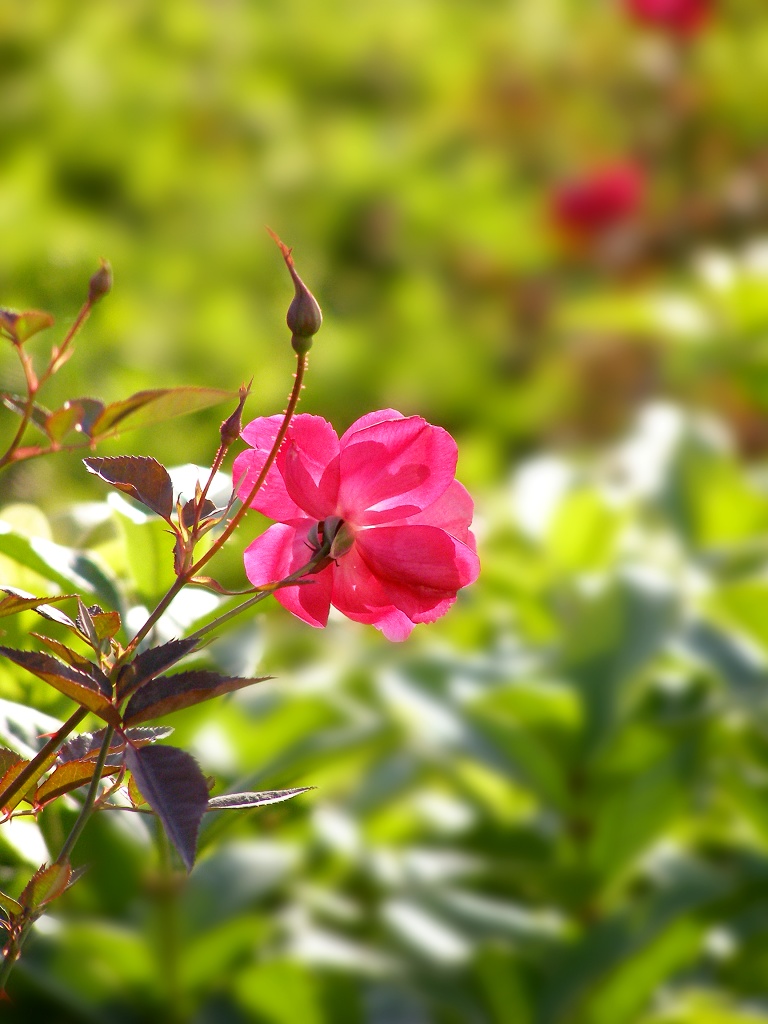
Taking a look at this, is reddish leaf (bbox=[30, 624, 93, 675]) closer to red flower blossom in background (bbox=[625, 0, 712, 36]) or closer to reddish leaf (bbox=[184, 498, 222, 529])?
reddish leaf (bbox=[184, 498, 222, 529])

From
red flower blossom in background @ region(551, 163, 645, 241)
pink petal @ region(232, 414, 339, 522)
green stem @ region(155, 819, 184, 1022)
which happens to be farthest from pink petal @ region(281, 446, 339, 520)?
red flower blossom in background @ region(551, 163, 645, 241)

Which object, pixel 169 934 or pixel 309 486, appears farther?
pixel 169 934

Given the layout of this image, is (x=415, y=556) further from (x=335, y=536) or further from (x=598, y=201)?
(x=598, y=201)

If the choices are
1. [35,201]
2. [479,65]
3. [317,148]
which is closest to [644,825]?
[35,201]

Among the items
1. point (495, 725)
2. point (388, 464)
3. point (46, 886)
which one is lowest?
point (46, 886)

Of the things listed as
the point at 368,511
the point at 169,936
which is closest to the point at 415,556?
the point at 368,511

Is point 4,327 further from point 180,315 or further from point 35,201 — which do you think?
point 35,201
